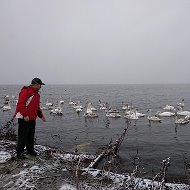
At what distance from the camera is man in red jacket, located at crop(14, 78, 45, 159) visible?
292 inches

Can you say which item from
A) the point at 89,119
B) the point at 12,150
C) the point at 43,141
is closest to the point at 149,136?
the point at 43,141

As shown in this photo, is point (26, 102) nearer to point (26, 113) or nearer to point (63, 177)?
point (26, 113)

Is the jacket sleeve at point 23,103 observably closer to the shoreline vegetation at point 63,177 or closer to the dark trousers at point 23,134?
the dark trousers at point 23,134

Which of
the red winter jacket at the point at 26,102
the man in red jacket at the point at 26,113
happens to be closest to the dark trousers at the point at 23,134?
the man in red jacket at the point at 26,113

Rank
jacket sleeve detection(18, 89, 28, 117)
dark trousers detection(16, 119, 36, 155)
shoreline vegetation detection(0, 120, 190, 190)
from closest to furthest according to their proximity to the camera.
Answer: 1. shoreline vegetation detection(0, 120, 190, 190)
2. jacket sleeve detection(18, 89, 28, 117)
3. dark trousers detection(16, 119, 36, 155)

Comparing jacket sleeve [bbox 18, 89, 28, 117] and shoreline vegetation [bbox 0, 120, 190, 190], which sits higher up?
jacket sleeve [bbox 18, 89, 28, 117]

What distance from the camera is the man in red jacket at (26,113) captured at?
24.3 ft

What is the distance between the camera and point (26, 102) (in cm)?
756

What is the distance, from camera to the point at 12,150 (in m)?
8.48

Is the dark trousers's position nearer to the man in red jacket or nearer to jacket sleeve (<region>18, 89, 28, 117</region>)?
the man in red jacket

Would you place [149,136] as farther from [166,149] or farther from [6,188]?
[6,188]

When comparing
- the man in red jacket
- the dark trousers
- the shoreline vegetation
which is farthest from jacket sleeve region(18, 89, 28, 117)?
the shoreline vegetation

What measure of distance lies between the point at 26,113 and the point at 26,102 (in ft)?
1.01

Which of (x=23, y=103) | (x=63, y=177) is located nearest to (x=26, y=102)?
(x=23, y=103)
